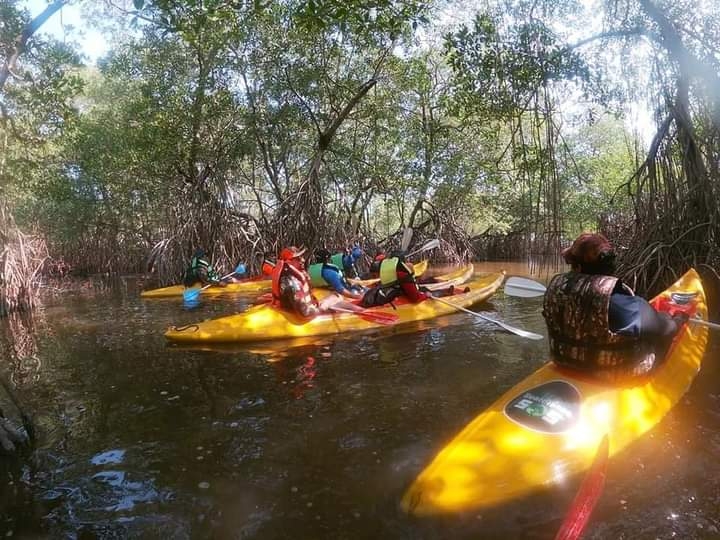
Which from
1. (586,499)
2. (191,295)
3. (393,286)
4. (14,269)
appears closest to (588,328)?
(586,499)

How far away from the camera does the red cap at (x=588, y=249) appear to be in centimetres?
298

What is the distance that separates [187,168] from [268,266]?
21.6 feet

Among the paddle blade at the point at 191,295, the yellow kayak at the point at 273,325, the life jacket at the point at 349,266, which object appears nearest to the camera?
the yellow kayak at the point at 273,325

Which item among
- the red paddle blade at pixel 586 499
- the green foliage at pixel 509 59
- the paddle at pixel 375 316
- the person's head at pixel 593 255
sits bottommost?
the red paddle blade at pixel 586 499

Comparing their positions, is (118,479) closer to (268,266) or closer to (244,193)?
(268,266)

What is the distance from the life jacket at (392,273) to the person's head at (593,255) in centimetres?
392

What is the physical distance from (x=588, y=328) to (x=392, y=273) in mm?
4074

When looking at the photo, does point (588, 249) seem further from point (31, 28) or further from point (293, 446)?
point (31, 28)

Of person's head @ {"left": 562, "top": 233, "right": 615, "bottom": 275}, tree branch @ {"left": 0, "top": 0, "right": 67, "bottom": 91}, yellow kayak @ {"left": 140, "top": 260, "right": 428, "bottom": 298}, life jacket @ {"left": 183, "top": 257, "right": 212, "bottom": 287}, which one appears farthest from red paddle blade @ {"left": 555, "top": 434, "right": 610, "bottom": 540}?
life jacket @ {"left": 183, "top": 257, "right": 212, "bottom": 287}

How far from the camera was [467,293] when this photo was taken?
7.98 m

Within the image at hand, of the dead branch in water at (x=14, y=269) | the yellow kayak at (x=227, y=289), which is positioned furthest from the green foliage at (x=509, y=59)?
the dead branch in water at (x=14, y=269)

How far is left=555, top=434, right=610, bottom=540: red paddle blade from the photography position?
1916mm

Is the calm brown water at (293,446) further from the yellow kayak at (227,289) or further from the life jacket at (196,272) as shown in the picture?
the life jacket at (196,272)

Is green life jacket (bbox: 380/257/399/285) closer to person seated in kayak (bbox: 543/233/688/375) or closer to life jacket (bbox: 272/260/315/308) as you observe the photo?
life jacket (bbox: 272/260/315/308)
